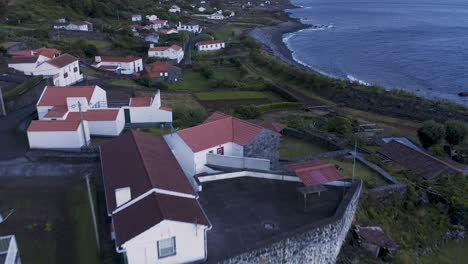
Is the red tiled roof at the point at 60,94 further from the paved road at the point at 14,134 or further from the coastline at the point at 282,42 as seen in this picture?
the coastline at the point at 282,42

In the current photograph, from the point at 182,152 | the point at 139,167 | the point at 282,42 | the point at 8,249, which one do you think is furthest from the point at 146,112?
the point at 282,42

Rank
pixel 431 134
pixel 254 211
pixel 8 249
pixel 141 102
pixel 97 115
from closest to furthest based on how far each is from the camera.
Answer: pixel 8 249 < pixel 254 211 < pixel 97 115 < pixel 141 102 < pixel 431 134

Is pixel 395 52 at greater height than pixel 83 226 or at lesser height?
lesser

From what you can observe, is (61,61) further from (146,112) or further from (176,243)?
(176,243)

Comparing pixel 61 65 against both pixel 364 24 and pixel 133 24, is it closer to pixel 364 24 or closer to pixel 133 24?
pixel 133 24

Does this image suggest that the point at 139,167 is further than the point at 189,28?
No

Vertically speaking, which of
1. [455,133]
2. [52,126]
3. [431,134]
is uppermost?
[52,126]

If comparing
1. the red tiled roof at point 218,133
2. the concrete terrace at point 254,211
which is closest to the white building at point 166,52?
the red tiled roof at point 218,133

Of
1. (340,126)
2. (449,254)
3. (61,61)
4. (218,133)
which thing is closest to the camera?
(449,254)
